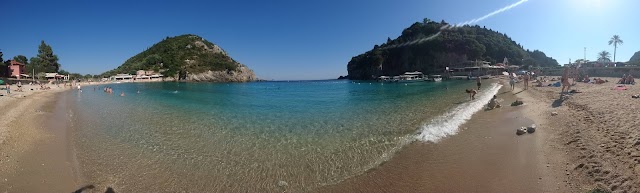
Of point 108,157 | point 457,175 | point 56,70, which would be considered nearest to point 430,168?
point 457,175

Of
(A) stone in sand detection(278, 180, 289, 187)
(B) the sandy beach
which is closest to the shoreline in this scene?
(B) the sandy beach

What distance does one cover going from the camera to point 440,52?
12638cm

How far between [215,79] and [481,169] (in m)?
152

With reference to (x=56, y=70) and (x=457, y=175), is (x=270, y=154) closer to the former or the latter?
(x=457, y=175)

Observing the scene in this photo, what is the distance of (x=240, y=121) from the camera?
16.1 metres

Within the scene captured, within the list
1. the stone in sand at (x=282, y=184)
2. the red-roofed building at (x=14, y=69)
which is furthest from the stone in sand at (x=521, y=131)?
the red-roofed building at (x=14, y=69)

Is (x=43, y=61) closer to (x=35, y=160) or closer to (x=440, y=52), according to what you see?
(x=35, y=160)

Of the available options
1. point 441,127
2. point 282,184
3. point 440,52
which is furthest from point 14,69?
point 440,52

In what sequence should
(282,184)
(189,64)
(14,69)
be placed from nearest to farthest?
(282,184), (14,69), (189,64)

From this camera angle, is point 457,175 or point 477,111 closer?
point 457,175

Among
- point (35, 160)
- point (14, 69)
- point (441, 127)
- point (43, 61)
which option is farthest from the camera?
point (43, 61)

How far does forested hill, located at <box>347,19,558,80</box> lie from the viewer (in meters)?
119

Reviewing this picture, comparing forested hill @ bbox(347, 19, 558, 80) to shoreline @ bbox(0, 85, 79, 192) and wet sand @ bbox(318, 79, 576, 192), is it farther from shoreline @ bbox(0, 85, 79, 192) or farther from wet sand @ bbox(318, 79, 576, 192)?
shoreline @ bbox(0, 85, 79, 192)

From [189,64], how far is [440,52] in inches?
4860
